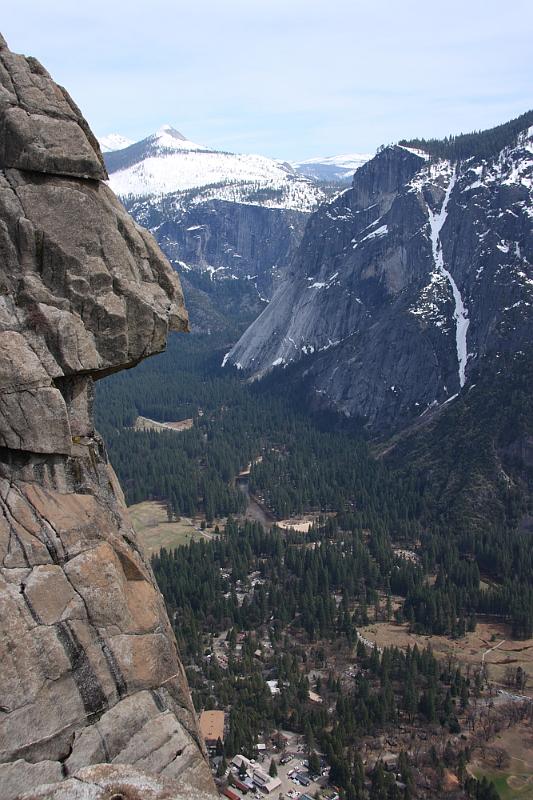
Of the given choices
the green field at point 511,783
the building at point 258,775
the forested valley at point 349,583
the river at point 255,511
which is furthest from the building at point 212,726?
the river at point 255,511

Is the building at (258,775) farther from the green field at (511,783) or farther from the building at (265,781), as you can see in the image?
the green field at (511,783)

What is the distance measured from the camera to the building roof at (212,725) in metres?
69.1

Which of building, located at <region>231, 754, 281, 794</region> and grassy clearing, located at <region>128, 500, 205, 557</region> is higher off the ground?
building, located at <region>231, 754, 281, 794</region>

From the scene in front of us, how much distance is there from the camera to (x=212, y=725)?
70.6 metres

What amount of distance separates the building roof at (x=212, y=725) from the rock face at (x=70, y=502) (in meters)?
50.8

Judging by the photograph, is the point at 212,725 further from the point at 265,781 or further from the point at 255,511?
the point at 255,511

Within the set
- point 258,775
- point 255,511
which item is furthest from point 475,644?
point 255,511

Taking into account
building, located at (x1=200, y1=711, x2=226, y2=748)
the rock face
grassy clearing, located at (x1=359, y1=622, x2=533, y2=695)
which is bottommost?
grassy clearing, located at (x1=359, y1=622, x2=533, y2=695)

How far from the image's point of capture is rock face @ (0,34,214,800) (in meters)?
18.8

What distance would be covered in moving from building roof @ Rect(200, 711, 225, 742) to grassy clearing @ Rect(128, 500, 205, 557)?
4984cm

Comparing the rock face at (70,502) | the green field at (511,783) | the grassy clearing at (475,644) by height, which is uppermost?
the rock face at (70,502)

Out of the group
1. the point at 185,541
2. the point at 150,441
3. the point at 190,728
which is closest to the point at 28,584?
the point at 190,728

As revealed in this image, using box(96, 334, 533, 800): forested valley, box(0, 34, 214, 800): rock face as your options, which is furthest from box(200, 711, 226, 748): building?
box(0, 34, 214, 800): rock face

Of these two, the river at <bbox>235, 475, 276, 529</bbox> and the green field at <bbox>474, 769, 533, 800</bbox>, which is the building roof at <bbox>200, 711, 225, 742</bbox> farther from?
the river at <bbox>235, 475, 276, 529</bbox>
